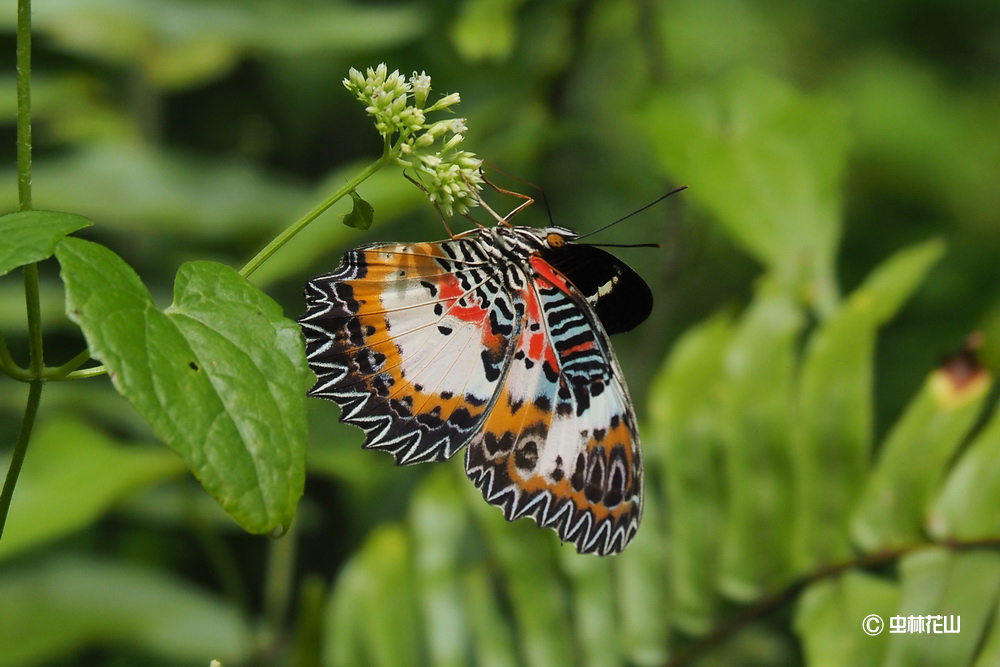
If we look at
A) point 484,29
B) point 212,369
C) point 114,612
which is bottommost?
point 114,612

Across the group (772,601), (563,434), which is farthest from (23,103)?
(772,601)

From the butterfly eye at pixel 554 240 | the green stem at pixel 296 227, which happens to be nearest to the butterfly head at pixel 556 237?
the butterfly eye at pixel 554 240

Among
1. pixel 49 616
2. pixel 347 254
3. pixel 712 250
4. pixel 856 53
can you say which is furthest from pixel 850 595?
pixel 856 53

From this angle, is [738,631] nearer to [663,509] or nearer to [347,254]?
[663,509]

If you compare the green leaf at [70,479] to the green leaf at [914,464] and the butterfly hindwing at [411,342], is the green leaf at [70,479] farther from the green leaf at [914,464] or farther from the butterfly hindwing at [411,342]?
the green leaf at [914,464]

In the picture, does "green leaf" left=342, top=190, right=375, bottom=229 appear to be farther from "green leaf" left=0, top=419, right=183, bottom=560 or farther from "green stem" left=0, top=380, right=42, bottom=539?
"green leaf" left=0, top=419, right=183, bottom=560

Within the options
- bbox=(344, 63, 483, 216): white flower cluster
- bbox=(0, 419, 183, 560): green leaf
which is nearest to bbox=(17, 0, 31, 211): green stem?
bbox=(344, 63, 483, 216): white flower cluster

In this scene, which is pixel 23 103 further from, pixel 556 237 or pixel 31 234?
pixel 556 237
